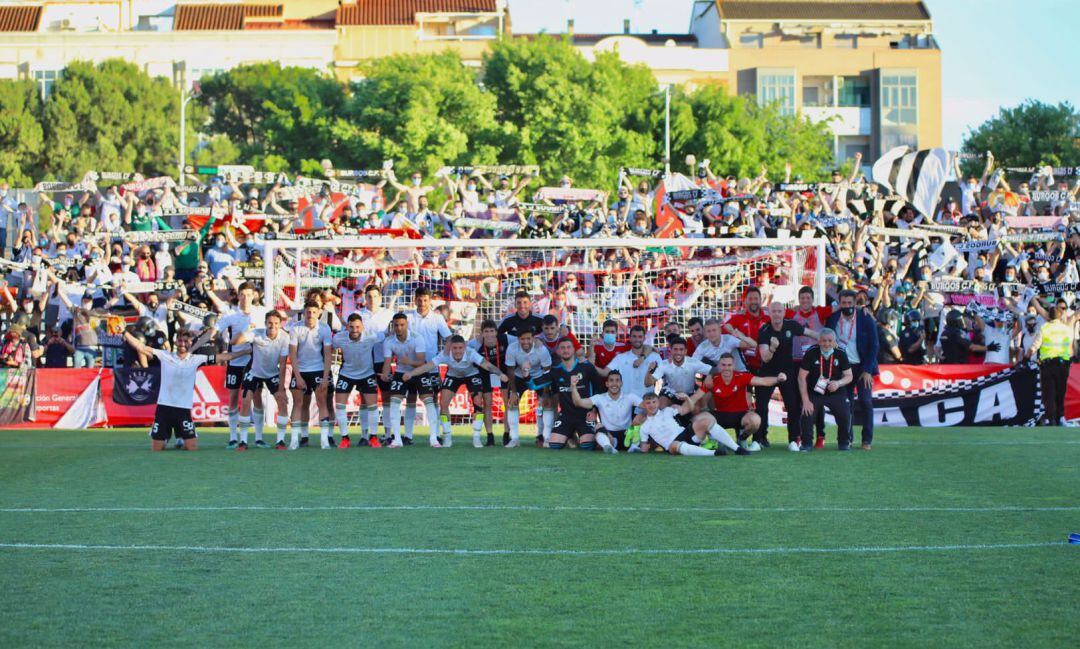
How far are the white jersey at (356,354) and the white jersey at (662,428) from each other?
345cm

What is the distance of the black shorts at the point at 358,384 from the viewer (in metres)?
17.1

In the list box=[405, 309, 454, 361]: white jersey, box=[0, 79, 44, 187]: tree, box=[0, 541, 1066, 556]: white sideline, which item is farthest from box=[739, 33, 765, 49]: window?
box=[0, 541, 1066, 556]: white sideline

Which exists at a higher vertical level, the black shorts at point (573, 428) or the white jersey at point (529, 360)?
the white jersey at point (529, 360)

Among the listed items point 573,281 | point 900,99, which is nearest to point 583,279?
point 573,281

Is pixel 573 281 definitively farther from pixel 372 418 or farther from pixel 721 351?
pixel 721 351

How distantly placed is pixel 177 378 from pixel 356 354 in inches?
82.6

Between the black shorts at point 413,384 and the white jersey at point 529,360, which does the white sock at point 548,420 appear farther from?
the black shorts at point 413,384

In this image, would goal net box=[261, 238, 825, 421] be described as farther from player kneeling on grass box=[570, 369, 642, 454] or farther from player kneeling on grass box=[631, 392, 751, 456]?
player kneeling on grass box=[631, 392, 751, 456]

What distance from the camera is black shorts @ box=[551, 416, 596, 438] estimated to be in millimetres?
16828

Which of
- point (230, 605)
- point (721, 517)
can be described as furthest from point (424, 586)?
point (721, 517)

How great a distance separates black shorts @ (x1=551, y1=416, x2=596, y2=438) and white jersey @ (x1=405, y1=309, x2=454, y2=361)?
188cm

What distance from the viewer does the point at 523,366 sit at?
678 inches

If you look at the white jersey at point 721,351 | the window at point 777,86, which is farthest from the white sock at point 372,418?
the window at point 777,86

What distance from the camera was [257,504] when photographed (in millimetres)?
10945
